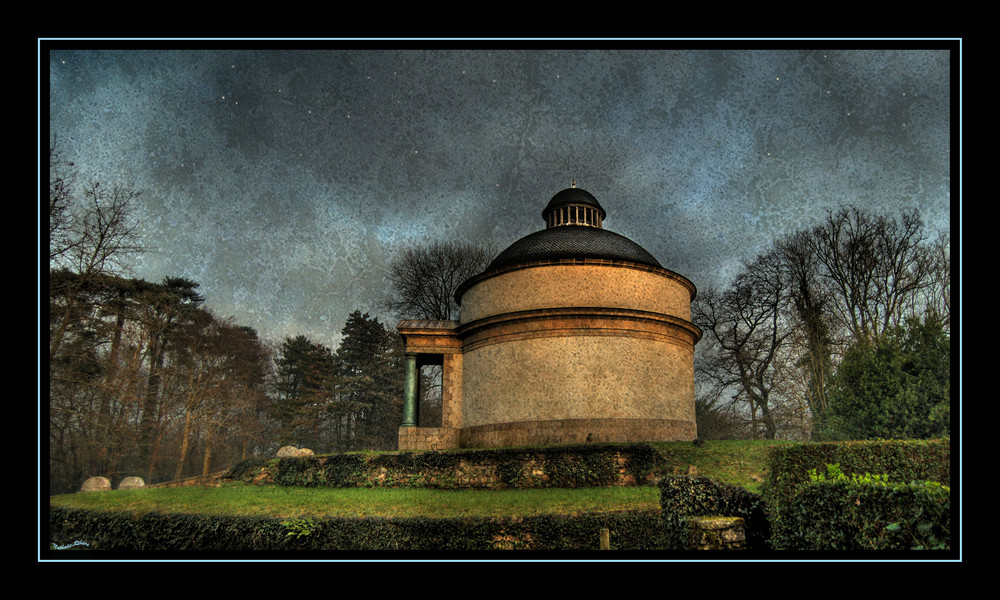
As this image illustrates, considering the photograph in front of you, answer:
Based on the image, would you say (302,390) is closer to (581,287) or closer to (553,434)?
(553,434)

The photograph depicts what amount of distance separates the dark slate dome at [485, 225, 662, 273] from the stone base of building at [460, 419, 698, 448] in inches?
225

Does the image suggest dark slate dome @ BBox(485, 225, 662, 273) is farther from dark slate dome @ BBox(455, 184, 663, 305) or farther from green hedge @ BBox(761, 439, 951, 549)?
green hedge @ BBox(761, 439, 951, 549)

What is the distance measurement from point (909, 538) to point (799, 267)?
848 inches

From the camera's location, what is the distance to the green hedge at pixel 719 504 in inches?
262

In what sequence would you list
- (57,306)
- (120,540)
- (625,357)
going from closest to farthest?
1. (120,540)
2. (57,306)
3. (625,357)

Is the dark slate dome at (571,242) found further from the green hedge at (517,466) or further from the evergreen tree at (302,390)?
the evergreen tree at (302,390)

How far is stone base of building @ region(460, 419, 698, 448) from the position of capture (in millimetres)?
17516

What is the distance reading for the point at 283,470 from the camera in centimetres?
1551

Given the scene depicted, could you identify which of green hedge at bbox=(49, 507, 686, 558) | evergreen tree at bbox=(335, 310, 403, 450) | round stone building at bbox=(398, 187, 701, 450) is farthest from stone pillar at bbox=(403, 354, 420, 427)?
evergreen tree at bbox=(335, 310, 403, 450)

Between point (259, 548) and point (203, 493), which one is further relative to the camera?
point (203, 493)

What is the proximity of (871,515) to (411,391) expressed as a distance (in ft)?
57.5

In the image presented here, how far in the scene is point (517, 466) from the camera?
12867 millimetres
